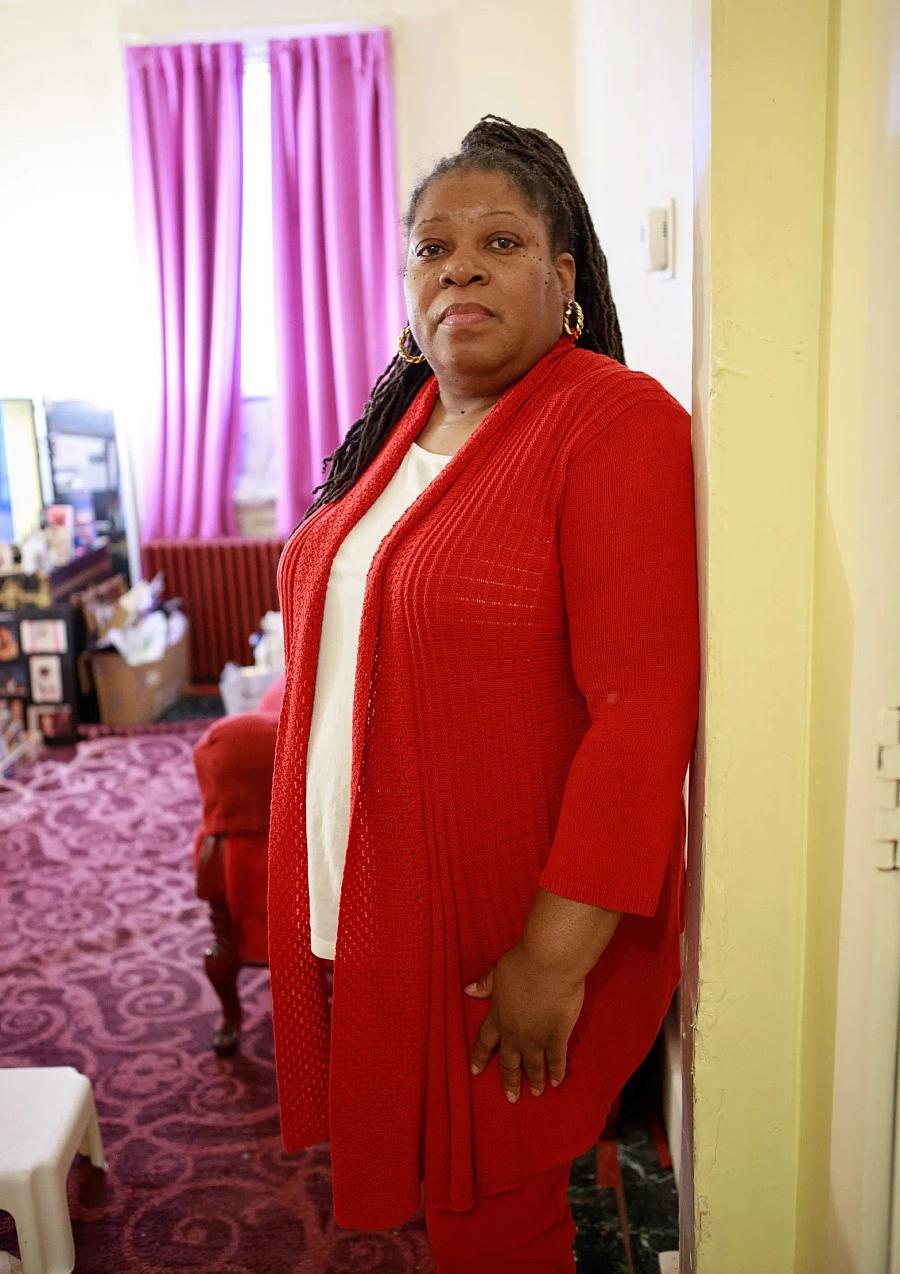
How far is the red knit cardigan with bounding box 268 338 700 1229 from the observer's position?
2.91ft

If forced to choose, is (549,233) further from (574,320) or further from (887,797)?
(887,797)

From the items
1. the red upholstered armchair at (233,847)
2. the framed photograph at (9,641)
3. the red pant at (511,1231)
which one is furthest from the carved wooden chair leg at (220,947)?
the framed photograph at (9,641)

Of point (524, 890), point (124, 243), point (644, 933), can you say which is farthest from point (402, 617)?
point (124, 243)

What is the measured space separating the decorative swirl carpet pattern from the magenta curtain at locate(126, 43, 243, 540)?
170cm

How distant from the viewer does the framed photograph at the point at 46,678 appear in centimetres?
421

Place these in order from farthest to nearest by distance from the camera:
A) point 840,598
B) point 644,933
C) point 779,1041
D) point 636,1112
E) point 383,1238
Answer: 1. point 636,1112
2. point 383,1238
3. point 644,933
4. point 779,1041
5. point 840,598

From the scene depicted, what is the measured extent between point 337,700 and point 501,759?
0.19 meters

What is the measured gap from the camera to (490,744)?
0.97 metres

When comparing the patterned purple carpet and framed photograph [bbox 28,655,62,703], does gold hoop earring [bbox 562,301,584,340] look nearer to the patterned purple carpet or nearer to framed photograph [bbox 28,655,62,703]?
the patterned purple carpet

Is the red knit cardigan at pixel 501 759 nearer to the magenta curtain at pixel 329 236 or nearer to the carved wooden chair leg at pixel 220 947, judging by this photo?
the carved wooden chair leg at pixel 220 947

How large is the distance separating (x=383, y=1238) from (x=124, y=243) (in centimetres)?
422

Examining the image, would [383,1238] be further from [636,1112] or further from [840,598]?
[840,598]

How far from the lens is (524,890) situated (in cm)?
100


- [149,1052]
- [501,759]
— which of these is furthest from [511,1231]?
[149,1052]
